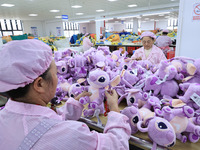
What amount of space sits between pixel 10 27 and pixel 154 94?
733 inches

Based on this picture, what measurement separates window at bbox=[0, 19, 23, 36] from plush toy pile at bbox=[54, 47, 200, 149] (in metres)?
17.1

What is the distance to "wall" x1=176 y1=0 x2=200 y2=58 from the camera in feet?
10.2

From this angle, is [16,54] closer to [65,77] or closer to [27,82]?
[27,82]

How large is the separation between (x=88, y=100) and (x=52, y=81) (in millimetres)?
593

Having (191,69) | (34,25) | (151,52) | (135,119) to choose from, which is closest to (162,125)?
(135,119)

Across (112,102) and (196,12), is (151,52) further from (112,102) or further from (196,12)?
(112,102)

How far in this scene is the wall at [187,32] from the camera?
3111mm

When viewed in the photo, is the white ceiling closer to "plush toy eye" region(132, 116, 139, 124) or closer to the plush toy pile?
the plush toy pile

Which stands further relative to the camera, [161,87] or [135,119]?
[161,87]

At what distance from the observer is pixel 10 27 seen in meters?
16.0

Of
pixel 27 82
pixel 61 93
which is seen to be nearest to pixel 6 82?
pixel 27 82

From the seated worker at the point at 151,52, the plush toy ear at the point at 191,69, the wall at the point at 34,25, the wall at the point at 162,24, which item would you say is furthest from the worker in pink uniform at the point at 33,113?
the wall at the point at 162,24

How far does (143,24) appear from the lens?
2647 centimetres

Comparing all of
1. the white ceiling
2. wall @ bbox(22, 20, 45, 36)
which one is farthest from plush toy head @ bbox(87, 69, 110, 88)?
wall @ bbox(22, 20, 45, 36)
